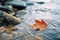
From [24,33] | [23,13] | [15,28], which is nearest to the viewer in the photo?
[24,33]

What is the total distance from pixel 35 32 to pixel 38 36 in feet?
1.16

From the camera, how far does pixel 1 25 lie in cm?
602

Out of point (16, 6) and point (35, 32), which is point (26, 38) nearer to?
point (35, 32)

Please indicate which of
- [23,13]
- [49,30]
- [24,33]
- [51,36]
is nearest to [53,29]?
[49,30]

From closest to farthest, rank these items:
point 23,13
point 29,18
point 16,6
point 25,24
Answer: point 25,24, point 29,18, point 23,13, point 16,6

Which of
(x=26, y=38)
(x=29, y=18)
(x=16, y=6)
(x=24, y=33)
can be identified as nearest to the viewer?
(x=26, y=38)

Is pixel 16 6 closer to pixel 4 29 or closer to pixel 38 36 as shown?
pixel 4 29

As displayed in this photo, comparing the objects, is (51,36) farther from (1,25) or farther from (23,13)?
(23,13)

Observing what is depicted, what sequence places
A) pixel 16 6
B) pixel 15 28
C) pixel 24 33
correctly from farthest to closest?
pixel 16 6, pixel 15 28, pixel 24 33

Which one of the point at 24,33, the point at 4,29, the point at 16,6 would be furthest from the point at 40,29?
the point at 16,6

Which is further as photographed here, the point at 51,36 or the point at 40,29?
the point at 40,29

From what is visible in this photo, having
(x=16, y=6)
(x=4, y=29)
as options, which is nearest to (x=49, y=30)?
(x=4, y=29)

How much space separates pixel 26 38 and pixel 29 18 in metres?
2.23

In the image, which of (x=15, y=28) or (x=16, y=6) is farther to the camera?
(x=16, y=6)
